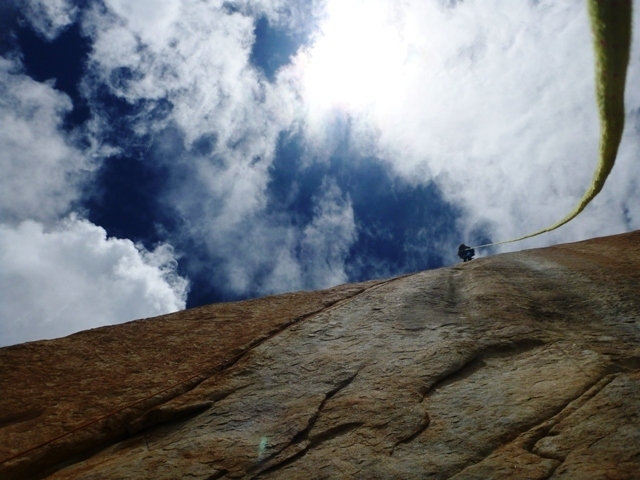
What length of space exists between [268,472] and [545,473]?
3.60 metres

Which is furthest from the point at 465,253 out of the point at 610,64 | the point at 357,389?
the point at 610,64

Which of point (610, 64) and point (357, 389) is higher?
point (357, 389)

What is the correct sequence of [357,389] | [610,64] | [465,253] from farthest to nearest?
[465,253]
[357,389]
[610,64]

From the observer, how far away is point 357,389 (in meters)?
8.24

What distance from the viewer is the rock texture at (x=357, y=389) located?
6.64 metres

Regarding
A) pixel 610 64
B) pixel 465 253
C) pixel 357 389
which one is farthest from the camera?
pixel 465 253

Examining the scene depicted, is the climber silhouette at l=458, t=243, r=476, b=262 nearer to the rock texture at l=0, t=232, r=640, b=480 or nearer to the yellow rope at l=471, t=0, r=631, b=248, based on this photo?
the rock texture at l=0, t=232, r=640, b=480

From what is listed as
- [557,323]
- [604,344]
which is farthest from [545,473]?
[557,323]

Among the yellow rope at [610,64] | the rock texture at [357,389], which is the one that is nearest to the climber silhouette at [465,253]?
the rock texture at [357,389]

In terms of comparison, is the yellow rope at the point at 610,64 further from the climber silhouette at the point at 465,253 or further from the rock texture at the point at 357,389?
the climber silhouette at the point at 465,253

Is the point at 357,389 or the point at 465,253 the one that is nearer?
the point at 357,389

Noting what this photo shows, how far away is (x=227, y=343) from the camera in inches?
408

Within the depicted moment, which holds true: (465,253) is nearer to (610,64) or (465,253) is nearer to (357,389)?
(357,389)

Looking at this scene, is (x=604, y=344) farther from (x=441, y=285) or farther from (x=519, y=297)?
(x=441, y=285)
